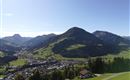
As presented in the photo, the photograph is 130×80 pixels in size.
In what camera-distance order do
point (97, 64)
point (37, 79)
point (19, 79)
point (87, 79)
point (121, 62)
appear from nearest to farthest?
point (87, 79)
point (37, 79)
point (19, 79)
point (97, 64)
point (121, 62)

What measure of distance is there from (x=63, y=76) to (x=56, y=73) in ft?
11.9

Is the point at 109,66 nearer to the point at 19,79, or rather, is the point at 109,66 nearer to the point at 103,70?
the point at 103,70

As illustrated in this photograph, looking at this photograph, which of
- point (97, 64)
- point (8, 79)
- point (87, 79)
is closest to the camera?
point (87, 79)

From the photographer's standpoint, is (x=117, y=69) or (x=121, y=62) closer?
(x=117, y=69)

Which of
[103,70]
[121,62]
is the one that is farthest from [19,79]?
[121,62]

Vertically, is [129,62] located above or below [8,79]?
above

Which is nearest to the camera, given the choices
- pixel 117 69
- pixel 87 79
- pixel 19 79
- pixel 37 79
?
pixel 87 79

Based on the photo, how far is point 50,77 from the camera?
108 m

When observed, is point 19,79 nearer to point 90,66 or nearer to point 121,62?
point 90,66

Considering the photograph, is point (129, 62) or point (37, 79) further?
point (129, 62)

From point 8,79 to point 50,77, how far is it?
184ft

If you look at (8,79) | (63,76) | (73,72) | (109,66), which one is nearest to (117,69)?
(109,66)

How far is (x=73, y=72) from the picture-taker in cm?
11462

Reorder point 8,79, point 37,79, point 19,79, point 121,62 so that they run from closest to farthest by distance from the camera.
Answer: point 37,79 → point 19,79 → point 121,62 → point 8,79
